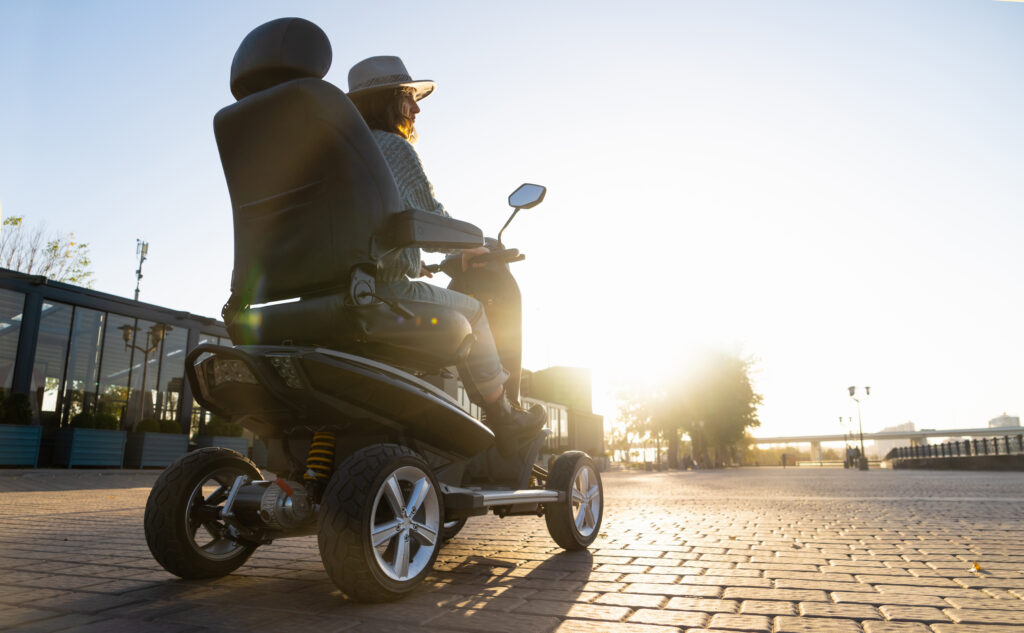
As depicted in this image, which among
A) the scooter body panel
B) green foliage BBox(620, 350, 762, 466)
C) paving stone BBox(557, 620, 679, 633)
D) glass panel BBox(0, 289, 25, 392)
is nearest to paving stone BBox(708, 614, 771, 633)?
paving stone BBox(557, 620, 679, 633)

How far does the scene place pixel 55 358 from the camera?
18.6m

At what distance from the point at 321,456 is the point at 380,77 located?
184 cm

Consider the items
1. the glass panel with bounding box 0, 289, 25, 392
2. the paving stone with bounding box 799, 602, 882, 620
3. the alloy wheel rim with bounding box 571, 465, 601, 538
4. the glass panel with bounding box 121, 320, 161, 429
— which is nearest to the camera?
the paving stone with bounding box 799, 602, 882, 620

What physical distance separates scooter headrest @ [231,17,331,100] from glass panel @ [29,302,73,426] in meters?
19.2

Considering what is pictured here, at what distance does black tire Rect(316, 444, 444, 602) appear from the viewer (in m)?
2.26

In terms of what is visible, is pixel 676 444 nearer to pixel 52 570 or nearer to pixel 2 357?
pixel 2 357

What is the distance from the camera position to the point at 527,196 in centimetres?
367

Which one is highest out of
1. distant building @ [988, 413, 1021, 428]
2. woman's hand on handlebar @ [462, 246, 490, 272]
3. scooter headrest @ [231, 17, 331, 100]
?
distant building @ [988, 413, 1021, 428]

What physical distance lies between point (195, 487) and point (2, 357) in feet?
61.4

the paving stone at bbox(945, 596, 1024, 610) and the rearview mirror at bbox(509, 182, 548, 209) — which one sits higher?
the rearview mirror at bbox(509, 182, 548, 209)

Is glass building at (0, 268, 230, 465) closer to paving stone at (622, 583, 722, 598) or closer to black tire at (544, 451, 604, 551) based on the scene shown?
black tire at (544, 451, 604, 551)

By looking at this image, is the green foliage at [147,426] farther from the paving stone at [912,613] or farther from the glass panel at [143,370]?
the paving stone at [912,613]

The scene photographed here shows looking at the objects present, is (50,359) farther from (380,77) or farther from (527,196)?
(527,196)

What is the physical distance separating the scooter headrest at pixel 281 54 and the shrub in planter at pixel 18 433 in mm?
16535
